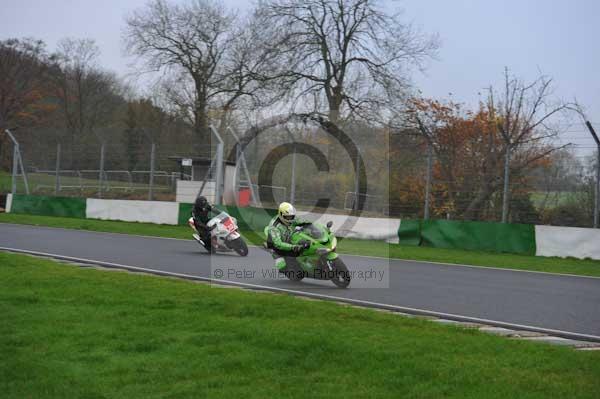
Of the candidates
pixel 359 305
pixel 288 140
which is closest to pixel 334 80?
pixel 288 140

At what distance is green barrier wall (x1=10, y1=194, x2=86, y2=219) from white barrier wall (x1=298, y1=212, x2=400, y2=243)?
425 inches

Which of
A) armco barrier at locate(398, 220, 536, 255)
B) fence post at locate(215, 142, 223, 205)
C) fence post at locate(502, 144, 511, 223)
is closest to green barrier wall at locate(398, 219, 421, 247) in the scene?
armco barrier at locate(398, 220, 536, 255)

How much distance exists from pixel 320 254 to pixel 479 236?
380 inches

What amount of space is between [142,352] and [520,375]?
2.91 metres

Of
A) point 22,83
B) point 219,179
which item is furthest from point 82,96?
point 219,179

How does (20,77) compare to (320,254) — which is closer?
(320,254)

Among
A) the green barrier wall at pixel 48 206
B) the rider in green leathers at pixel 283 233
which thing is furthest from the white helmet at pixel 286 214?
the green barrier wall at pixel 48 206

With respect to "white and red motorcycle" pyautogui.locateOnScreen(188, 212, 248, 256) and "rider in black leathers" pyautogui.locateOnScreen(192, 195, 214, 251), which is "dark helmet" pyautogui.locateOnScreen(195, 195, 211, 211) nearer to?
"rider in black leathers" pyautogui.locateOnScreen(192, 195, 214, 251)

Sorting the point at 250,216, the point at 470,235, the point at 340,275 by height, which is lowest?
the point at 340,275

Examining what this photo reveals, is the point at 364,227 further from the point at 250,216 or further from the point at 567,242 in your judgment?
the point at 567,242

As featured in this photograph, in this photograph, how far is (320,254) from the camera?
11.1m

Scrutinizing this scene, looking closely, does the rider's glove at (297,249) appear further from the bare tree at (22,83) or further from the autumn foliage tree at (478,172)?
the bare tree at (22,83)

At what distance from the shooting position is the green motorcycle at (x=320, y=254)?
11.1m

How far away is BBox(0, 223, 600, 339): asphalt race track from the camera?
9.54 metres
